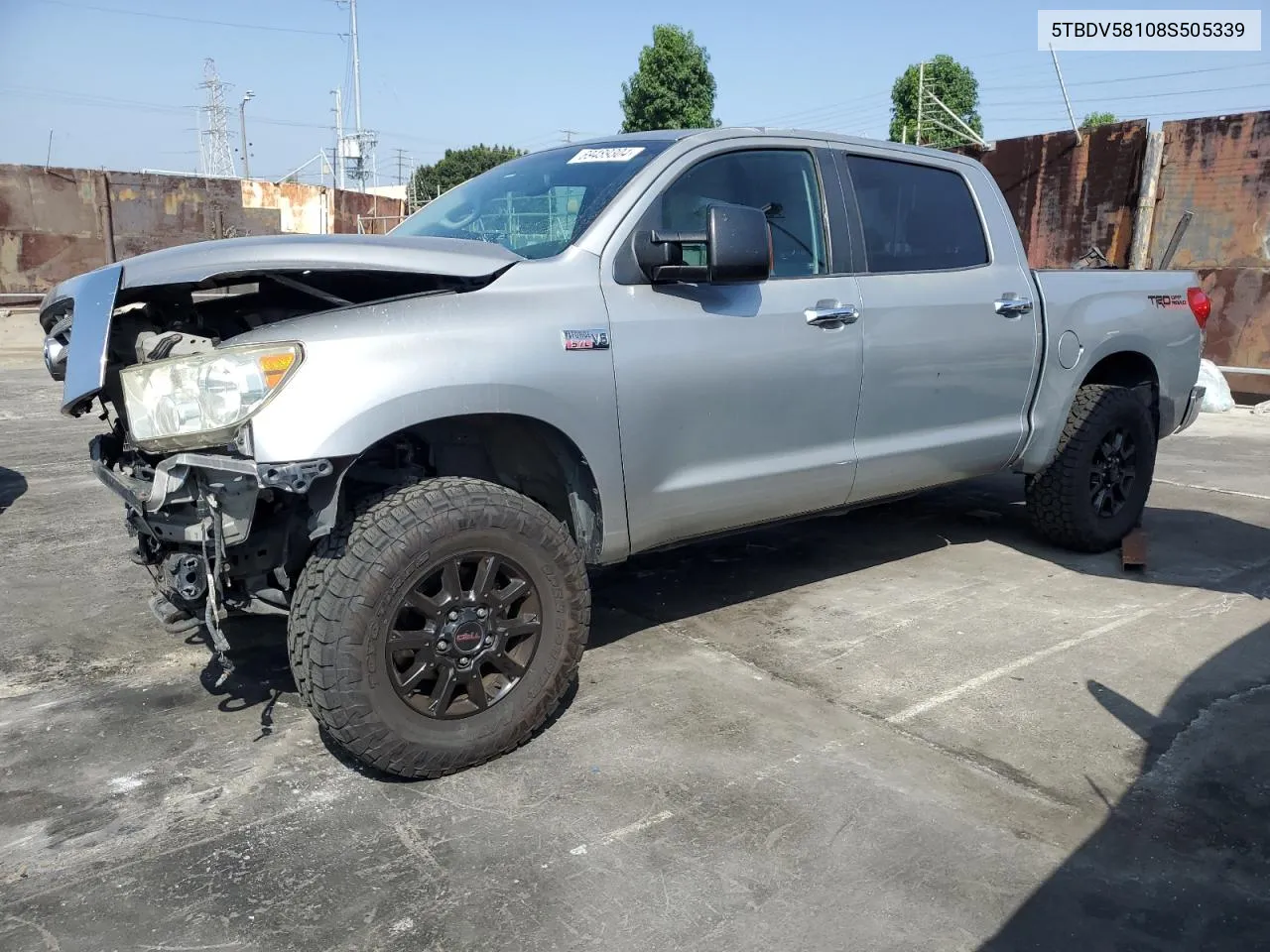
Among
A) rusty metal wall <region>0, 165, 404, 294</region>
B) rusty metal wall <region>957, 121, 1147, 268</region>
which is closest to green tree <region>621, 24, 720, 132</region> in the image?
rusty metal wall <region>0, 165, 404, 294</region>

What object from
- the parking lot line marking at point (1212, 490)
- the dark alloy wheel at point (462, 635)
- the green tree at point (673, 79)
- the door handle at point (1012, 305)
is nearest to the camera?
the dark alloy wheel at point (462, 635)

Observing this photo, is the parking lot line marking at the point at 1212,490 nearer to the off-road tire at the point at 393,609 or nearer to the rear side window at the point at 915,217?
the rear side window at the point at 915,217

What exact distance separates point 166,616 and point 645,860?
177cm

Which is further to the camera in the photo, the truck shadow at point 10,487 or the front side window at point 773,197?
the truck shadow at point 10,487

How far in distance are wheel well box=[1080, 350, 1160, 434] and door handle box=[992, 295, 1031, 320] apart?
2.66 ft

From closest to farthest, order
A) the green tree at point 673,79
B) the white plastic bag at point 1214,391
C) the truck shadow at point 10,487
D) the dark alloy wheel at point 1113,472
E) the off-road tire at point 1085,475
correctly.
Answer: the off-road tire at point 1085,475 < the dark alloy wheel at point 1113,472 < the truck shadow at point 10,487 < the white plastic bag at point 1214,391 < the green tree at point 673,79

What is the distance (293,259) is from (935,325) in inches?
104

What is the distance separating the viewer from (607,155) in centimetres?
377

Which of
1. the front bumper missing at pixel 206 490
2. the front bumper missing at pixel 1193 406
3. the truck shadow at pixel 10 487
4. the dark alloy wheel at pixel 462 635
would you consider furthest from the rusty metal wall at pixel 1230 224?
the truck shadow at pixel 10 487

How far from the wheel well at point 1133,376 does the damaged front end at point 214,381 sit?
11.6 feet

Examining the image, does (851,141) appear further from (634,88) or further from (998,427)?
(634,88)

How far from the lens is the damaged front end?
2.68m

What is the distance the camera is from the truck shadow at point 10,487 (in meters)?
6.09

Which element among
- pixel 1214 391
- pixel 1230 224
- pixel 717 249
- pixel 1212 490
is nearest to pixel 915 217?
pixel 717 249
